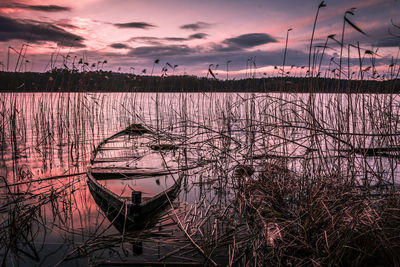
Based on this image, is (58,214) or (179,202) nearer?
(58,214)

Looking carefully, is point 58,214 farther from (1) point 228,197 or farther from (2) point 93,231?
(1) point 228,197

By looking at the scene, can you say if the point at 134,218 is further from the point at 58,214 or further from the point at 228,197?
the point at 228,197

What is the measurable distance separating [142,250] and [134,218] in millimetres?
440

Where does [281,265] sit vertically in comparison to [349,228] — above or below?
below

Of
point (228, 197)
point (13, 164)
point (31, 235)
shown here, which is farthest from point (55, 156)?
point (228, 197)

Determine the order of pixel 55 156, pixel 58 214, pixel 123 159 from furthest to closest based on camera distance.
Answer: pixel 55 156
pixel 123 159
pixel 58 214

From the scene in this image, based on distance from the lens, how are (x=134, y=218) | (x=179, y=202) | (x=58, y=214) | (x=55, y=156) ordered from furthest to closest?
(x=55, y=156) → (x=179, y=202) → (x=58, y=214) → (x=134, y=218)

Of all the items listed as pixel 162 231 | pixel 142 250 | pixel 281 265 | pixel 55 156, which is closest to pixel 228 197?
pixel 162 231

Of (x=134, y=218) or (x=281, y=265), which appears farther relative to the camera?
(x=134, y=218)

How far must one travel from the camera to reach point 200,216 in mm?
3795

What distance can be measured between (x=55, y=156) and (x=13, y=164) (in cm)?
111

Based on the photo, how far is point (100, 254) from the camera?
9.72 feet

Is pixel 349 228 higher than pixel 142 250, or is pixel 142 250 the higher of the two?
pixel 349 228

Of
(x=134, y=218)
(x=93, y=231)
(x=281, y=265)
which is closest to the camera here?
(x=281, y=265)
